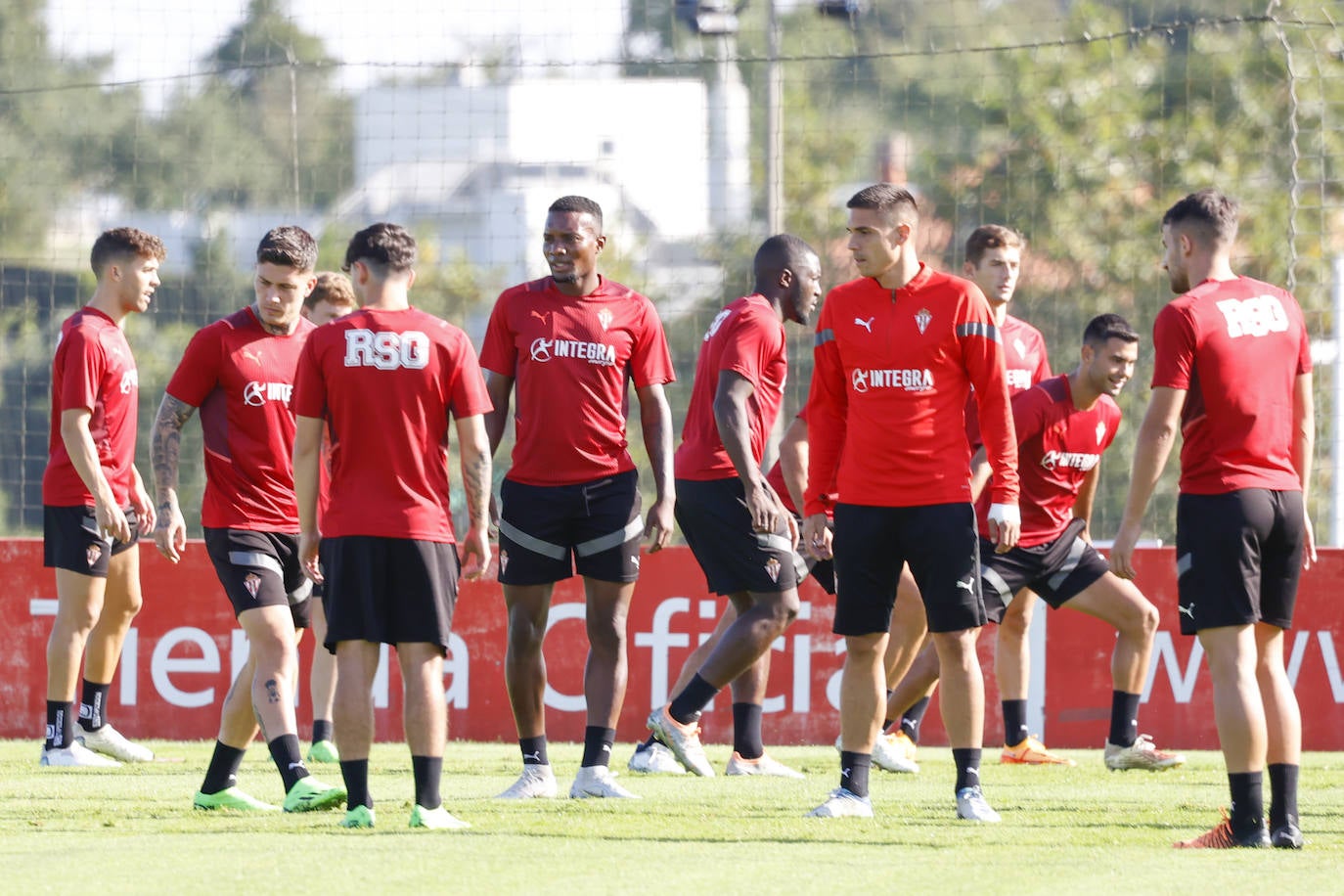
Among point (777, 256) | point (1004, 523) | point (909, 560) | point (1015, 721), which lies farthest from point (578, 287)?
point (1015, 721)

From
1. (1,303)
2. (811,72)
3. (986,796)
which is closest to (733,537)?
(986,796)

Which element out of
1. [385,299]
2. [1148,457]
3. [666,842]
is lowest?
[666,842]

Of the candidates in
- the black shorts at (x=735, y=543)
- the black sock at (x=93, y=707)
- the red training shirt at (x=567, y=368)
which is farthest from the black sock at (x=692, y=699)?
the black sock at (x=93, y=707)

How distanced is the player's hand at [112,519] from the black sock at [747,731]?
2.80 metres

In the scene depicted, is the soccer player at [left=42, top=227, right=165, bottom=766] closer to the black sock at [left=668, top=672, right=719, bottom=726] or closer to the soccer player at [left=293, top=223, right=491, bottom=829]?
the soccer player at [left=293, top=223, right=491, bottom=829]

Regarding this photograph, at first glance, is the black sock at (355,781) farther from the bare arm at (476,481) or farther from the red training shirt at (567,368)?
the red training shirt at (567,368)

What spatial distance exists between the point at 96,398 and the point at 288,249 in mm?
2295

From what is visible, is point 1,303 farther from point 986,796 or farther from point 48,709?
point 986,796

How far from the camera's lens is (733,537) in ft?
27.7

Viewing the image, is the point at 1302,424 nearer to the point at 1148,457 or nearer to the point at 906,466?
the point at 1148,457

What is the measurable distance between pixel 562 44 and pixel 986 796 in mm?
10243

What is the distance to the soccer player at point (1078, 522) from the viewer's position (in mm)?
9070

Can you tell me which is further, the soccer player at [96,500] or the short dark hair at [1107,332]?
the short dark hair at [1107,332]

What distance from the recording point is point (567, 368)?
24.8 feet
